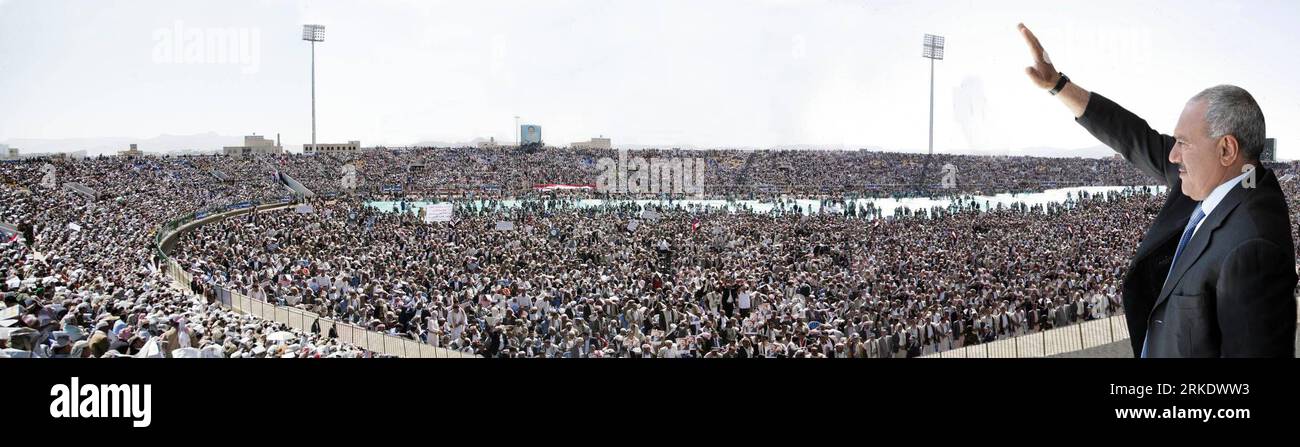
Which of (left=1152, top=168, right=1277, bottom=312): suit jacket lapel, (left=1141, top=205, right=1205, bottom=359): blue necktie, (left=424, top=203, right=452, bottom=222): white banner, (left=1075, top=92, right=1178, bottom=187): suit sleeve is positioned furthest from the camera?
(left=424, top=203, right=452, bottom=222): white banner

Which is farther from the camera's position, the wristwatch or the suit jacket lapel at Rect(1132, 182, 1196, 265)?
the wristwatch

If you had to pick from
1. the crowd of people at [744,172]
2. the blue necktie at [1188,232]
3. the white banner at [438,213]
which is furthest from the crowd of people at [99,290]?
the crowd of people at [744,172]

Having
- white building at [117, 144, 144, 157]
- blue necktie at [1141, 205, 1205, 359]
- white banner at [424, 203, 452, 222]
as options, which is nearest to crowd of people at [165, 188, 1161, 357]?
white banner at [424, 203, 452, 222]

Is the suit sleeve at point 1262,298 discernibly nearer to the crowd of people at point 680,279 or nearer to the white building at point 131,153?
the crowd of people at point 680,279

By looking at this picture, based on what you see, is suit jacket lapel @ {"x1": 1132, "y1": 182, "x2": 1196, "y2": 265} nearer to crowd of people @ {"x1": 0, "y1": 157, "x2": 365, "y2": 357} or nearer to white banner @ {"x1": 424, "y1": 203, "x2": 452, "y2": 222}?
crowd of people @ {"x1": 0, "y1": 157, "x2": 365, "y2": 357}

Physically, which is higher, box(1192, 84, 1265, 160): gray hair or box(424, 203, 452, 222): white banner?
box(1192, 84, 1265, 160): gray hair

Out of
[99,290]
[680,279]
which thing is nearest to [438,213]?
[680,279]
